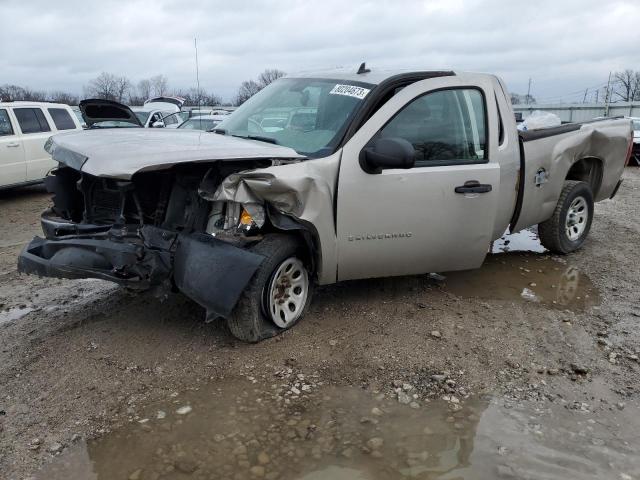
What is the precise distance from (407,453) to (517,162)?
3033 millimetres

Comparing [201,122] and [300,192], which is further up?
[201,122]

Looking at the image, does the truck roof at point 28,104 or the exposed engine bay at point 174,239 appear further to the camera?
the truck roof at point 28,104

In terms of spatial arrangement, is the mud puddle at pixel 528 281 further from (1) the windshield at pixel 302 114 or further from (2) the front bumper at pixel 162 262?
(2) the front bumper at pixel 162 262

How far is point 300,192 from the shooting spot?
3750 millimetres

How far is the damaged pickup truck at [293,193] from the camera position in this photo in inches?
142

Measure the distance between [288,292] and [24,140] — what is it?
822 centimetres

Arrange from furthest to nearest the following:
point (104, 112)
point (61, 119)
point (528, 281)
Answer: point (61, 119) → point (104, 112) → point (528, 281)

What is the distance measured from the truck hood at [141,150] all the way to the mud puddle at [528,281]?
229 cm

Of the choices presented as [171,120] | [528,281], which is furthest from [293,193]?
[171,120]

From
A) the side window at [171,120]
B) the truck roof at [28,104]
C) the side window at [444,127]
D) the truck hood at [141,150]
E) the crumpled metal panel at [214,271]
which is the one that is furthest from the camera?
the side window at [171,120]

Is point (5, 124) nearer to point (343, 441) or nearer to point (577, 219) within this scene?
point (577, 219)

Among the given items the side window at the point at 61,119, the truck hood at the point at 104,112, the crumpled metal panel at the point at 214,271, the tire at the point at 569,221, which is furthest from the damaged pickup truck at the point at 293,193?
the side window at the point at 61,119

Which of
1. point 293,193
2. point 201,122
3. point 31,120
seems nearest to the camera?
point 293,193

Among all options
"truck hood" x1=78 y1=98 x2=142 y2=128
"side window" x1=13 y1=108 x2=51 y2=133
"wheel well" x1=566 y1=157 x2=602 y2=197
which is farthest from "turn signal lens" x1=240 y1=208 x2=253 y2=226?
"side window" x1=13 y1=108 x2=51 y2=133
